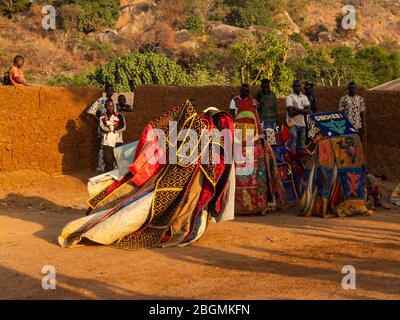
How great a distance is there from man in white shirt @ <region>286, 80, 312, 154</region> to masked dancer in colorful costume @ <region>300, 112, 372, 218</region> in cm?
163

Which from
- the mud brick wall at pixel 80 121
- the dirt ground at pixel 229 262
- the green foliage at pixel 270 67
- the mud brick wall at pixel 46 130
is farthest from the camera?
the green foliage at pixel 270 67

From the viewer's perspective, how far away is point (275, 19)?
6056 cm

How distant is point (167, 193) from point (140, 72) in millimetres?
25278

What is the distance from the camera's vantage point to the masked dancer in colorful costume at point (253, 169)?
11.2 meters

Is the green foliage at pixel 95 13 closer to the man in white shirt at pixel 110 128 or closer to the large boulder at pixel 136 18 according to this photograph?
the large boulder at pixel 136 18

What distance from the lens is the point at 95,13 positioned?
176 feet

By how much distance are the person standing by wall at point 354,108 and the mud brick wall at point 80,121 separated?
0.71 m

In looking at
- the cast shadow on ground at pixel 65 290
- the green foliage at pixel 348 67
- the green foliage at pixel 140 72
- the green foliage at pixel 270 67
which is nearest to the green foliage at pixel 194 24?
the green foliage at pixel 348 67

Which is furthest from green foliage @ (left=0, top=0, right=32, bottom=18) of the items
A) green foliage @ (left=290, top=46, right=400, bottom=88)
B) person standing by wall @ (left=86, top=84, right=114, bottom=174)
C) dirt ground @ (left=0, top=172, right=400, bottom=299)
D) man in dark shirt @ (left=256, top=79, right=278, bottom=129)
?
dirt ground @ (left=0, top=172, right=400, bottom=299)

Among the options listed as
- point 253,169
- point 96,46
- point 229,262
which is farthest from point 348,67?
point 229,262

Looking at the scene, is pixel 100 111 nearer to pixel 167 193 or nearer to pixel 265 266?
pixel 167 193

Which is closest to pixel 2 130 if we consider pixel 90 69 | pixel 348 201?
pixel 348 201

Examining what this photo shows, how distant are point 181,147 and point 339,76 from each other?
2921 cm
